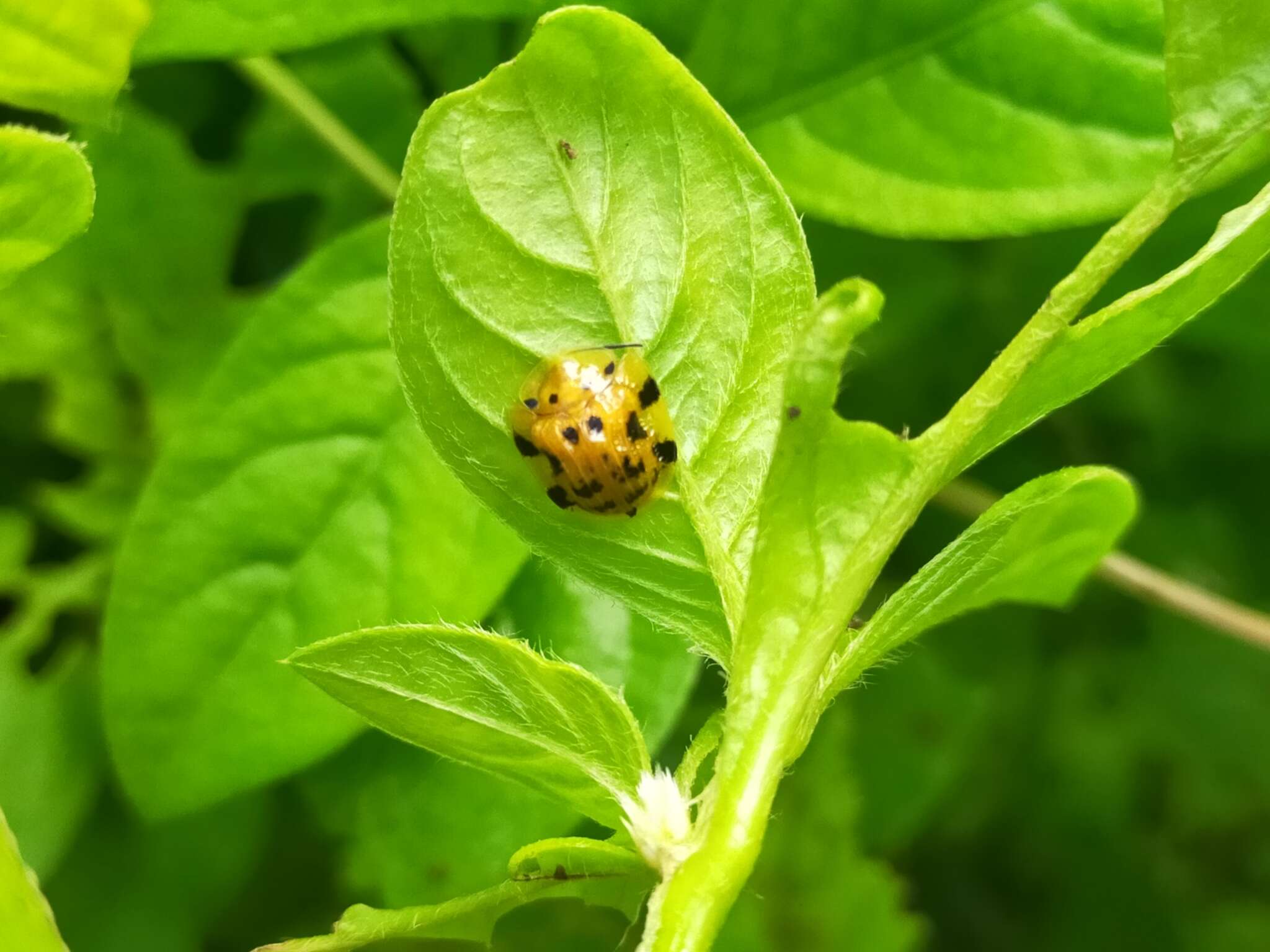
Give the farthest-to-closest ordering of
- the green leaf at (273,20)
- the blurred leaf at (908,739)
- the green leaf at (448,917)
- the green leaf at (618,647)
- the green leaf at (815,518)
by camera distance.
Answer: the blurred leaf at (908,739) → the green leaf at (618,647) → the green leaf at (273,20) → the green leaf at (448,917) → the green leaf at (815,518)

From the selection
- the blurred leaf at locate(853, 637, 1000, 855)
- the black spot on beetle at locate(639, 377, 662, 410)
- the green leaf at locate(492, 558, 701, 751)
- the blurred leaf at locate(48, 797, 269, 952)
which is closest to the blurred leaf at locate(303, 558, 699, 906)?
the green leaf at locate(492, 558, 701, 751)

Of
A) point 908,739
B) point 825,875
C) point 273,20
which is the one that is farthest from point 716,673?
point 273,20

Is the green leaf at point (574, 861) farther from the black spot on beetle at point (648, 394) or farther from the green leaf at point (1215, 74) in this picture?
the green leaf at point (1215, 74)

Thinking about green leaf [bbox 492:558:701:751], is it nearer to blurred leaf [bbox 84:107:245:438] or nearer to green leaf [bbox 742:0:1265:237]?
green leaf [bbox 742:0:1265:237]

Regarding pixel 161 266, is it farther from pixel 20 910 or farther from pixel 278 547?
pixel 20 910

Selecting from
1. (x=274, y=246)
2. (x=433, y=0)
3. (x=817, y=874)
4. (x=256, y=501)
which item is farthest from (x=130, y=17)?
(x=817, y=874)

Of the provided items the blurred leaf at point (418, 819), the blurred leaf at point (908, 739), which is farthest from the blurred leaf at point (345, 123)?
the blurred leaf at point (908, 739)
